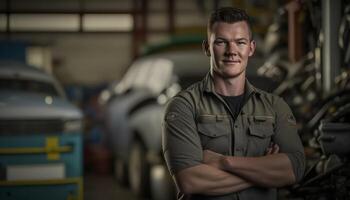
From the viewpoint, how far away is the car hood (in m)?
6.25

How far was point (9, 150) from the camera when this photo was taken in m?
6.02

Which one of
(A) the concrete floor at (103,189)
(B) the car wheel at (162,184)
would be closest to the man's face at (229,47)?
(B) the car wheel at (162,184)

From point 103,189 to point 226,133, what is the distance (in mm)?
6216

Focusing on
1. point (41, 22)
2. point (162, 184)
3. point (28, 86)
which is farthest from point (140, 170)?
point (41, 22)

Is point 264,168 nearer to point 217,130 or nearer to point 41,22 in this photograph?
point 217,130

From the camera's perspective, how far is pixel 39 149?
6.14 m

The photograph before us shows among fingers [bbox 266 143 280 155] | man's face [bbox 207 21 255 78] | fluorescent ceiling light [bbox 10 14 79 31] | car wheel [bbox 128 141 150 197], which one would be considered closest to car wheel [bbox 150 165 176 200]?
car wheel [bbox 128 141 150 197]

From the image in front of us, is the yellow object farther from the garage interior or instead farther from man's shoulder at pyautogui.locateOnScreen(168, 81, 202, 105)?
man's shoulder at pyautogui.locateOnScreen(168, 81, 202, 105)

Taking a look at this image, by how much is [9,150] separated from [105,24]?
10209 millimetres

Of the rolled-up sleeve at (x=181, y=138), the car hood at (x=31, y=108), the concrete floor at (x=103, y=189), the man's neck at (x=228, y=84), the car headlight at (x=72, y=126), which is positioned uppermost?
the man's neck at (x=228, y=84)

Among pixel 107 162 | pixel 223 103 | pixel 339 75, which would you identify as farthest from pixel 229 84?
pixel 107 162

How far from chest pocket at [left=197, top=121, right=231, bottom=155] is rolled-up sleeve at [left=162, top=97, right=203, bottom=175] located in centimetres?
3

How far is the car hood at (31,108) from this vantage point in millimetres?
6250

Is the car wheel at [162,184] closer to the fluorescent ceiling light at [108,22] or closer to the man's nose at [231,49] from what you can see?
the man's nose at [231,49]
